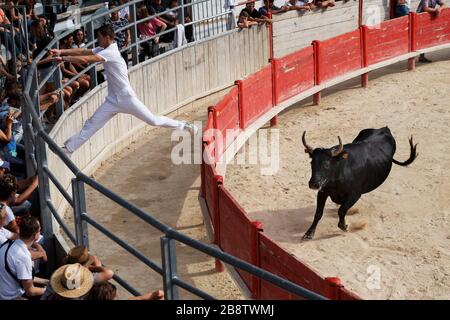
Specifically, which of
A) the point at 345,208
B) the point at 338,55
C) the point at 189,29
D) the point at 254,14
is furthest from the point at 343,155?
the point at 254,14

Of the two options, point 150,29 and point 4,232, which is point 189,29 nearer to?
point 150,29

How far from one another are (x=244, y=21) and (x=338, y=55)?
1.75 meters

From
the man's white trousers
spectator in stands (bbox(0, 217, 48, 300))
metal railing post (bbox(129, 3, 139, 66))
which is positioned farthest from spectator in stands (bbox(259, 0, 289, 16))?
spectator in stands (bbox(0, 217, 48, 300))

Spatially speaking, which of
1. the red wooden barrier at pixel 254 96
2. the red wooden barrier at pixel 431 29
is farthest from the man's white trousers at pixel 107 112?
the red wooden barrier at pixel 431 29

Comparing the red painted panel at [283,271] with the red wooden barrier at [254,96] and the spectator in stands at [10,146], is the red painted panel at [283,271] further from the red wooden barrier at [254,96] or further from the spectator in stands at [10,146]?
the red wooden barrier at [254,96]

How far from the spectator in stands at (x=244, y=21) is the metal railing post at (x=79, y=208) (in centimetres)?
1071

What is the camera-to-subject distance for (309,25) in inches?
795

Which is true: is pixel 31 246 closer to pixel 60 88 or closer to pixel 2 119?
pixel 2 119

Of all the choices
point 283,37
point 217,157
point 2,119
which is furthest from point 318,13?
point 2,119

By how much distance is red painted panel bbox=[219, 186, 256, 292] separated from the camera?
1002 cm

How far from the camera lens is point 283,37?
64.2ft

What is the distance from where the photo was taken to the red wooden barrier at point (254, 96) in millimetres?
15156

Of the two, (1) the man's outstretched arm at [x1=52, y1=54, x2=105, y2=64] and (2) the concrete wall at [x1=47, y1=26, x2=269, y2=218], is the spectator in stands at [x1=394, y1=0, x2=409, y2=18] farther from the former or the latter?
(1) the man's outstretched arm at [x1=52, y1=54, x2=105, y2=64]
